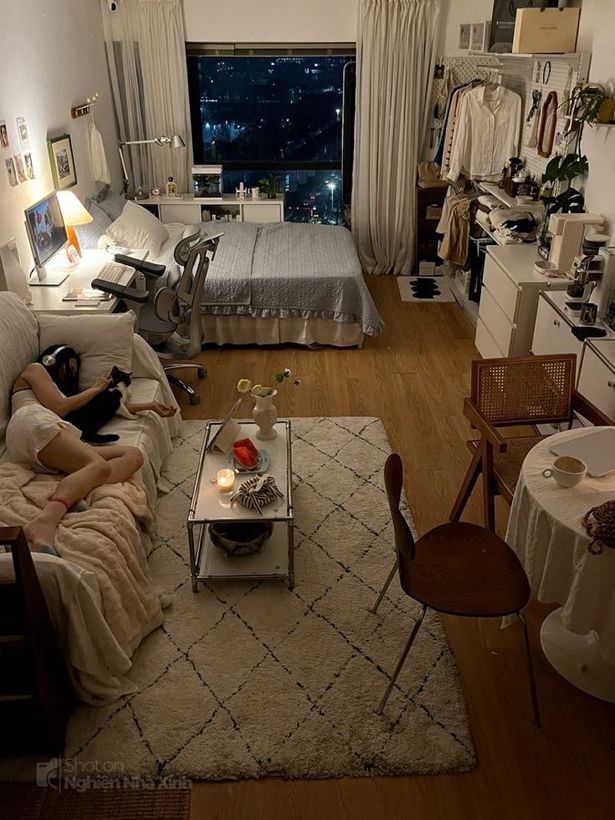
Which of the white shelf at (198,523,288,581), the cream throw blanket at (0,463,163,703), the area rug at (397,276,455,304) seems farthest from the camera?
the area rug at (397,276,455,304)

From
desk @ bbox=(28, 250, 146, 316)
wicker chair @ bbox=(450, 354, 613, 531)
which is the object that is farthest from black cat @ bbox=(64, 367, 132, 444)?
wicker chair @ bbox=(450, 354, 613, 531)

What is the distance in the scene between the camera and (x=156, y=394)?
354cm

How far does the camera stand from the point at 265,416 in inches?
122

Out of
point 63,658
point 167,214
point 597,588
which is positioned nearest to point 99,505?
point 63,658

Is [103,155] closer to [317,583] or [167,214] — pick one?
[167,214]

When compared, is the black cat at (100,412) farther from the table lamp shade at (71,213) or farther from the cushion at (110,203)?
the cushion at (110,203)

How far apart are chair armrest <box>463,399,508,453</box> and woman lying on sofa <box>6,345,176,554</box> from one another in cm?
142

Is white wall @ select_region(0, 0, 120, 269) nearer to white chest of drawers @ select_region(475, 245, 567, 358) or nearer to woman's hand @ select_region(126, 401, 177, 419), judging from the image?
woman's hand @ select_region(126, 401, 177, 419)

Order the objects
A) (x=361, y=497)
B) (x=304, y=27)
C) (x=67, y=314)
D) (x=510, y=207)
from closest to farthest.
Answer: (x=361, y=497) → (x=67, y=314) → (x=510, y=207) → (x=304, y=27)

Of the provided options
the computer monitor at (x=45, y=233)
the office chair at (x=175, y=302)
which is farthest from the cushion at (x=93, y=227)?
the office chair at (x=175, y=302)

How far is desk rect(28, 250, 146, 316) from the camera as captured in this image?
3.85 m

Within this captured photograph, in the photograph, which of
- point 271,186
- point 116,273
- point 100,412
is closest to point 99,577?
point 100,412

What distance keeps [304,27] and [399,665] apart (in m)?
5.52

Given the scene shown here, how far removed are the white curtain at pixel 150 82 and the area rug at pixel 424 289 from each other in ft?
7.43
